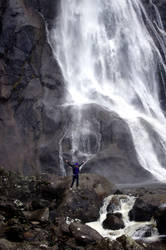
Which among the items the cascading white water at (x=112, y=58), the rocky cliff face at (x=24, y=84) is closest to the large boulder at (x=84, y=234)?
the rocky cliff face at (x=24, y=84)

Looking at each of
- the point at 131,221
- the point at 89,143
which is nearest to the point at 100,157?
the point at 89,143

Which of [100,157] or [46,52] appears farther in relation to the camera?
[46,52]

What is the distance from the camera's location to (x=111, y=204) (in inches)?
749

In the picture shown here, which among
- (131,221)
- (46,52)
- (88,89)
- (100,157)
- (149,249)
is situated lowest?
(149,249)

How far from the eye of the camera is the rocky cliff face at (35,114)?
97.1 feet

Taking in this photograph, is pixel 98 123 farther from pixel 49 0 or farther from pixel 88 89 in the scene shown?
A: pixel 49 0

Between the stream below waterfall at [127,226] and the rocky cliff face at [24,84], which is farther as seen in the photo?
the rocky cliff face at [24,84]

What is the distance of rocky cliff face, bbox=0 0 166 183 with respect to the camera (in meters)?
29.6

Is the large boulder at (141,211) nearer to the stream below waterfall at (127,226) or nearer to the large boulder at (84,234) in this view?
the stream below waterfall at (127,226)

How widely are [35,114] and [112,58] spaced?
13.9 m

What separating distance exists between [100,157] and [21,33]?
15.5 metres

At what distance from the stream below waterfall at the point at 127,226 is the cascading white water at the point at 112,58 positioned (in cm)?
1402

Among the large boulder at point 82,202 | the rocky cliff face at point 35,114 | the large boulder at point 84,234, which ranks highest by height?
the rocky cliff face at point 35,114

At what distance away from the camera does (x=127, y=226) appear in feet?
54.9
